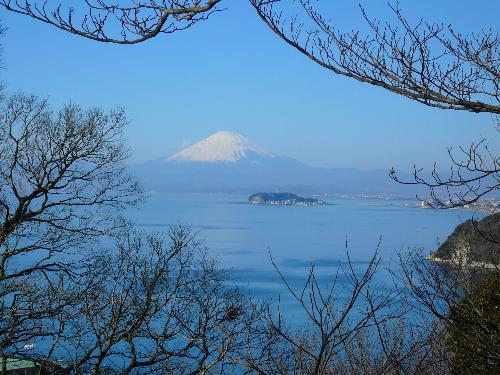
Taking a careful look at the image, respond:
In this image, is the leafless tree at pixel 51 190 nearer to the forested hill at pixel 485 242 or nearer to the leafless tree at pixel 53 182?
the leafless tree at pixel 53 182

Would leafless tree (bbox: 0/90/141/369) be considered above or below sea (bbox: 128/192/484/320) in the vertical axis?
above

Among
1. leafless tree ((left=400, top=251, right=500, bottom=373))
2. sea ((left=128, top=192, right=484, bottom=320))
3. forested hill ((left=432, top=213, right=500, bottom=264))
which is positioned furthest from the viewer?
sea ((left=128, top=192, right=484, bottom=320))

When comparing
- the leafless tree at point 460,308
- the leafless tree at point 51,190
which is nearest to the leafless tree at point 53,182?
the leafless tree at point 51,190

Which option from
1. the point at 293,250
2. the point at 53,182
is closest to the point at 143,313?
the point at 53,182

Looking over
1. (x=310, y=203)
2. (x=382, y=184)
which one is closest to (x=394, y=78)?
(x=310, y=203)

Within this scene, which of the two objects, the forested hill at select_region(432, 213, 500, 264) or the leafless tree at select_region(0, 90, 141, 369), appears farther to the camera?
the leafless tree at select_region(0, 90, 141, 369)

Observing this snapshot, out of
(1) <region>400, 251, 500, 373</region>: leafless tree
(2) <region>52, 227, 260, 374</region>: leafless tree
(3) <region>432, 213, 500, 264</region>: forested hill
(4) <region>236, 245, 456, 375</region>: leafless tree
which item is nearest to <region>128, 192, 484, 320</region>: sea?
(3) <region>432, 213, 500, 264</region>: forested hill

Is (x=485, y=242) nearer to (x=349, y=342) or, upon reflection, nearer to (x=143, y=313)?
(x=143, y=313)

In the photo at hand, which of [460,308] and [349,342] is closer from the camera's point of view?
[460,308]

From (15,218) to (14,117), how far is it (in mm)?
1330

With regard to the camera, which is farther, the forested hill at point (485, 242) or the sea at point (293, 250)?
the sea at point (293, 250)

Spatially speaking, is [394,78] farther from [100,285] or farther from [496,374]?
[100,285]

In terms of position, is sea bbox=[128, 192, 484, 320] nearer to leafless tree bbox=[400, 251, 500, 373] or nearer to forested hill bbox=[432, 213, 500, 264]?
forested hill bbox=[432, 213, 500, 264]

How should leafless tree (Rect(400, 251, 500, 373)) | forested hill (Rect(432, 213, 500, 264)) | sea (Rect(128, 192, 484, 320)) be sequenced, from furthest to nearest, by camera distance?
sea (Rect(128, 192, 484, 320)), forested hill (Rect(432, 213, 500, 264)), leafless tree (Rect(400, 251, 500, 373))
